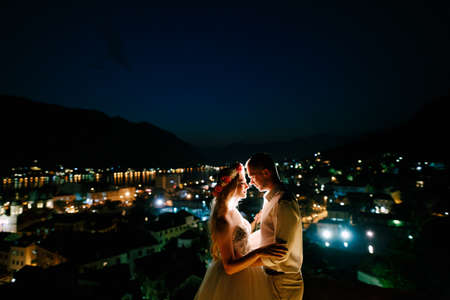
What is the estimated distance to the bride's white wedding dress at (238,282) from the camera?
1.47m

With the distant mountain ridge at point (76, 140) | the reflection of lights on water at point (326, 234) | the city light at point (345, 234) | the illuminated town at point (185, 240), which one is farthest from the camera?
the distant mountain ridge at point (76, 140)

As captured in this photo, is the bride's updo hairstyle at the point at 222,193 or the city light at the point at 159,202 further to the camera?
the city light at the point at 159,202

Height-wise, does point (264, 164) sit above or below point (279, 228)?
above

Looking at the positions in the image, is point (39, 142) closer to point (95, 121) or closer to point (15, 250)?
point (95, 121)

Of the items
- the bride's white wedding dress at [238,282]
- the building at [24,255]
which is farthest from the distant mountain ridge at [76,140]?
the bride's white wedding dress at [238,282]

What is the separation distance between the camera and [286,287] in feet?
4.66

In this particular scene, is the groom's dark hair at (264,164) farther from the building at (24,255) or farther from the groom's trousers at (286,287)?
the building at (24,255)

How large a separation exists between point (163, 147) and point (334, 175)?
134072mm

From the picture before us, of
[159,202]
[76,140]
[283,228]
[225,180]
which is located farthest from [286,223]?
[76,140]

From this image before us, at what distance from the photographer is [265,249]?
1.30 m

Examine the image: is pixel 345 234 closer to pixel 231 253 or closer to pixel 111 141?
pixel 231 253

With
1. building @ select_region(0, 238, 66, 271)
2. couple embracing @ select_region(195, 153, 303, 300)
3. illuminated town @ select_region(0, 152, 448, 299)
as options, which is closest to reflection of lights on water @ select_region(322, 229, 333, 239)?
illuminated town @ select_region(0, 152, 448, 299)

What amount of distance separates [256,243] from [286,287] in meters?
0.30

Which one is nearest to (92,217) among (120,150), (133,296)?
(133,296)
